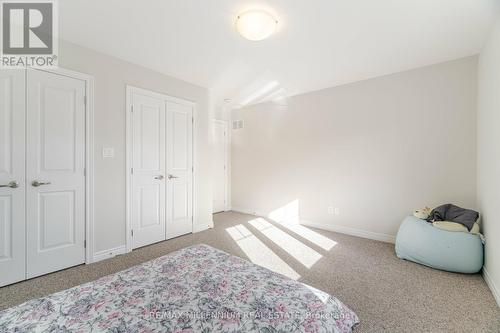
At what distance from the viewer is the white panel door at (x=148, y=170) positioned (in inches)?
123

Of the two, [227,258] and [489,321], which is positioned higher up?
[227,258]

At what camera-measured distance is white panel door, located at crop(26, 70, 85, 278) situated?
2.33 meters

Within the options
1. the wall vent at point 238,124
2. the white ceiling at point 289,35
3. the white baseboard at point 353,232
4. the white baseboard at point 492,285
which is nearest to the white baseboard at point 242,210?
the white baseboard at point 353,232

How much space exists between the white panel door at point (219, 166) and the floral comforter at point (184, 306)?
3.91m

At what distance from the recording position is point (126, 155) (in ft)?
9.86

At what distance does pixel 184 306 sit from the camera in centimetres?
108

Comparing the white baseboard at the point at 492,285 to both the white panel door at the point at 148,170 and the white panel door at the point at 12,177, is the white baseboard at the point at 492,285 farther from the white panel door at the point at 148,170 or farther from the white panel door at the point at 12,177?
the white panel door at the point at 12,177

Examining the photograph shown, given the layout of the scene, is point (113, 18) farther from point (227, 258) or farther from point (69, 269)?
point (69, 269)

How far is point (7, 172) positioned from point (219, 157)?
3.59 metres

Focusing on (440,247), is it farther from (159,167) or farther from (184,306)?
(159,167)

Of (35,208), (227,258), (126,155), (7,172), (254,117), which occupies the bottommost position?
(227,258)

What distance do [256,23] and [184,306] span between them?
2.25 meters

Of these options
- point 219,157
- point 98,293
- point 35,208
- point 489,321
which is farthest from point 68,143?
point 489,321

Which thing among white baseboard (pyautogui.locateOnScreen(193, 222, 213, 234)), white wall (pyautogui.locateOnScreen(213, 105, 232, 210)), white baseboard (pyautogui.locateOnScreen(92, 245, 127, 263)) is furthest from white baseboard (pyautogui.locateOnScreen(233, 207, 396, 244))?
white baseboard (pyautogui.locateOnScreen(92, 245, 127, 263))
